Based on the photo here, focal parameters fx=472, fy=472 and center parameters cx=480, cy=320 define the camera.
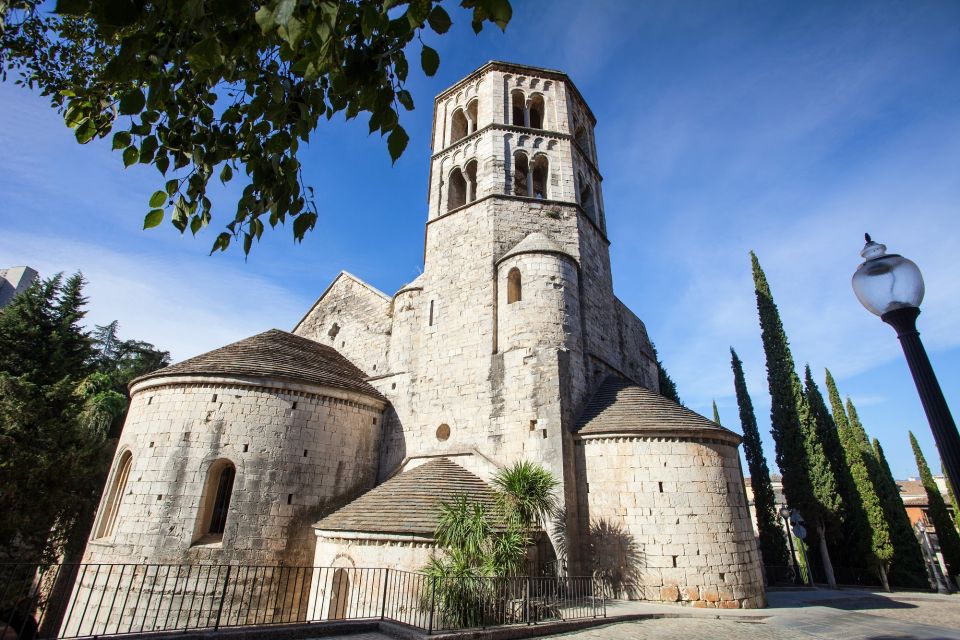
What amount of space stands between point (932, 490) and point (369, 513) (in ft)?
112

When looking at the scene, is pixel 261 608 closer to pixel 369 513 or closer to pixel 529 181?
pixel 369 513

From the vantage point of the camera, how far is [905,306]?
3916 mm

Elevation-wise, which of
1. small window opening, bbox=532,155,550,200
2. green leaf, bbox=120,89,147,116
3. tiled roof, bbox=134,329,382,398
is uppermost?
small window opening, bbox=532,155,550,200

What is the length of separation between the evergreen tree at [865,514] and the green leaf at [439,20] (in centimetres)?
2950

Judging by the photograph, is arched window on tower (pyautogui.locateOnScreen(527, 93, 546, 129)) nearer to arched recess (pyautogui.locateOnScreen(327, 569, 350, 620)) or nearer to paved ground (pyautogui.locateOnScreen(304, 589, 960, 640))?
paved ground (pyautogui.locateOnScreen(304, 589, 960, 640))

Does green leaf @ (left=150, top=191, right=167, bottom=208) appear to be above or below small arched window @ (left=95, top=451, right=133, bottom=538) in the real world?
above

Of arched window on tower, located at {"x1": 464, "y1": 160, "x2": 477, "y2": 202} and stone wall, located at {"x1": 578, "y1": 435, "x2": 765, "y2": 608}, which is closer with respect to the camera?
stone wall, located at {"x1": 578, "y1": 435, "x2": 765, "y2": 608}

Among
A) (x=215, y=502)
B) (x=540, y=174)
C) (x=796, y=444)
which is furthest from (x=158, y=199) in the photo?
(x=796, y=444)

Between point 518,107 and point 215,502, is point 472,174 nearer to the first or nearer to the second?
point 518,107

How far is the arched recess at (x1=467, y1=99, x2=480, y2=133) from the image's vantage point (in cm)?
2136

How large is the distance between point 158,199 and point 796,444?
28.0 meters

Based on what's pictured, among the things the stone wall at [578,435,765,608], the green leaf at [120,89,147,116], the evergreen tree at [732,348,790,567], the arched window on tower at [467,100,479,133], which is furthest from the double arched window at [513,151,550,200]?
the evergreen tree at [732,348,790,567]

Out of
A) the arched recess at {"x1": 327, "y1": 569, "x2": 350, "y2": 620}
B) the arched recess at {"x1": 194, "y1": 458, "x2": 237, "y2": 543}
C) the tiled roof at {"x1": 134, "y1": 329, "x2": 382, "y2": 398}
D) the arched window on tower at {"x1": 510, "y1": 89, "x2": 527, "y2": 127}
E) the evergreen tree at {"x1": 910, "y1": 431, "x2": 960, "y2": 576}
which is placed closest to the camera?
the arched recess at {"x1": 327, "y1": 569, "x2": 350, "y2": 620}

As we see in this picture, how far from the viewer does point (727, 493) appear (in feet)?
43.1
